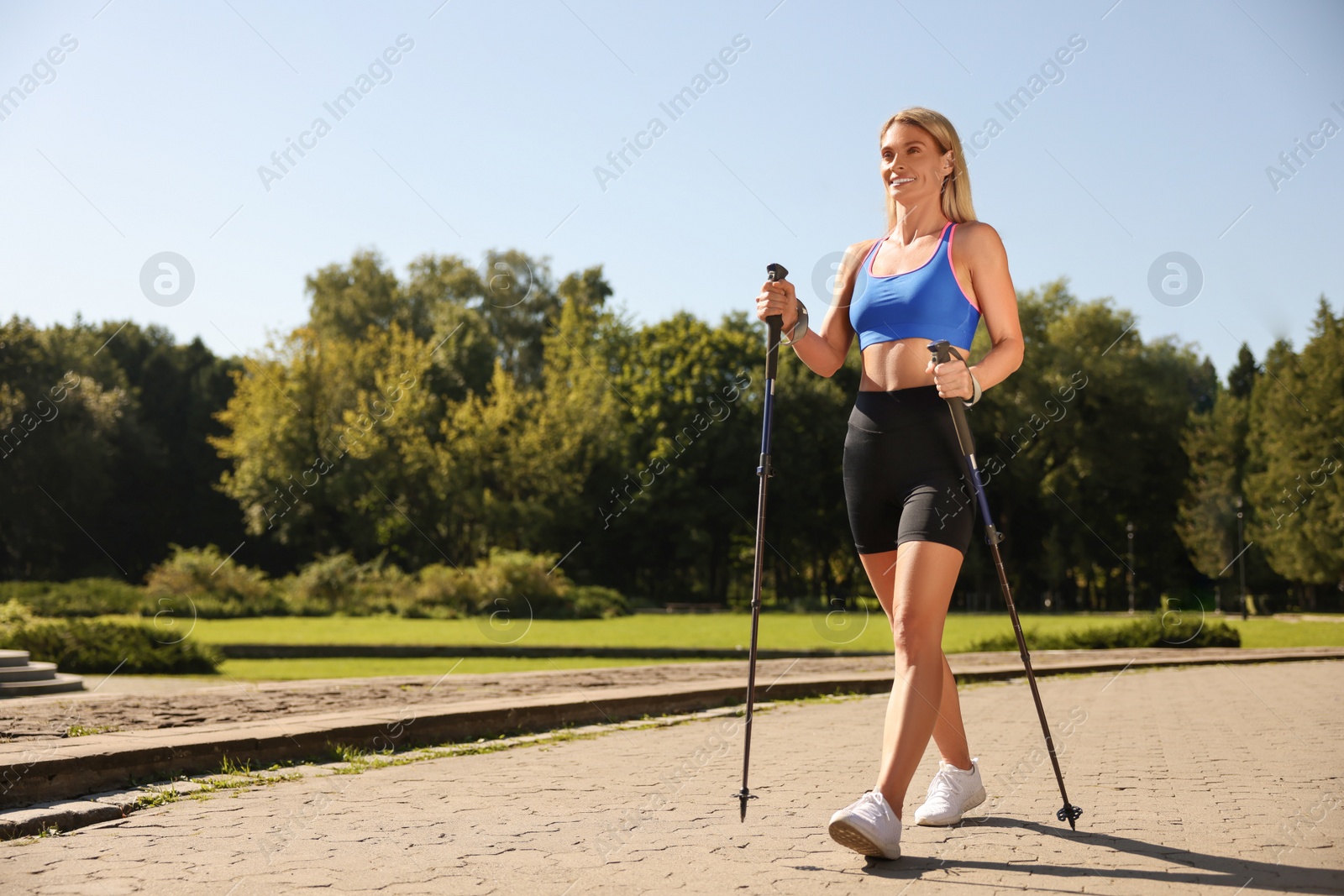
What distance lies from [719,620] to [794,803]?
29597 millimetres

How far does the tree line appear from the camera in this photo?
4781 centimetres

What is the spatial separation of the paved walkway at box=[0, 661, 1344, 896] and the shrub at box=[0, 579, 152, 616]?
26.1m

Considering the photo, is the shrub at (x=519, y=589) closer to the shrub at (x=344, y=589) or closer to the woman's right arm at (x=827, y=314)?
the shrub at (x=344, y=589)

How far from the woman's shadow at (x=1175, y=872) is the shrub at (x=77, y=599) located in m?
29.0

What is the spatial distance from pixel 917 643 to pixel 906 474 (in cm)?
61

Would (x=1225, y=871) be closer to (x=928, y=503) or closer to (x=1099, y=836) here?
(x=1099, y=836)

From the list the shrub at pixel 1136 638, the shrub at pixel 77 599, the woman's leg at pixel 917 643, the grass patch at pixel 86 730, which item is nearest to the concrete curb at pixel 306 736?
the grass patch at pixel 86 730

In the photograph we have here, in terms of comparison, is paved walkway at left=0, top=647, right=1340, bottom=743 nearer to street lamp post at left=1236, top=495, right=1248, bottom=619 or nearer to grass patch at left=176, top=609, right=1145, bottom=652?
grass patch at left=176, top=609, right=1145, bottom=652

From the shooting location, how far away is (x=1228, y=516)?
56.5 meters

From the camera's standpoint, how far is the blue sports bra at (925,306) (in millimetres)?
4492

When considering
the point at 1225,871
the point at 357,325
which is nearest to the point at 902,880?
the point at 1225,871

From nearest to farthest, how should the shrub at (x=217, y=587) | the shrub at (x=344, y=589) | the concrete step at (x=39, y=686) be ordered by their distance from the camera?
the concrete step at (x=39, y=686) → the shrub at (x=217, y=587) → the shrub at (x=344, y=589)

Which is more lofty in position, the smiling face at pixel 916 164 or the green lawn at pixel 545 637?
the smiling face at pixel 916 164

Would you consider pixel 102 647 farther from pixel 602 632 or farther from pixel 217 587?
pixel 217 587
